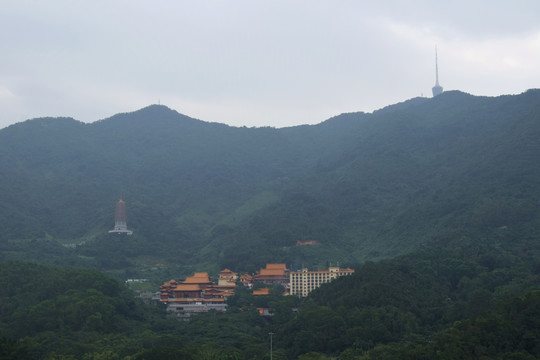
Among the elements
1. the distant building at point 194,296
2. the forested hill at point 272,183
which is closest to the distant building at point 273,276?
the forested hill at point 272,183

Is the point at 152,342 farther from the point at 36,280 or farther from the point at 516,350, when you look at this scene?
the point at 516,350

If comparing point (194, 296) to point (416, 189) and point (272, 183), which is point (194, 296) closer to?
point (416, 189)

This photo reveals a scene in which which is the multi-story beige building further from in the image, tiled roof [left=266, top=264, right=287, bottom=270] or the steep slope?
the steep slope

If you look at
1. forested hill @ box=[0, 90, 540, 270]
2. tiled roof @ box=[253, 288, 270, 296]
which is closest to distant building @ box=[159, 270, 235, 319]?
tiled roof @ box=[253, 288, 270, 296]

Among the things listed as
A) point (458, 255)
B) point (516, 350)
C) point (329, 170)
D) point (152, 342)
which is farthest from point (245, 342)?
point (329, 170)

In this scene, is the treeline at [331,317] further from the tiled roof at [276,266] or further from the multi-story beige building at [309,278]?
the tiled roof at [276,266]

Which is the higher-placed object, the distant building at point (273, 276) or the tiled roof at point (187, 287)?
the distant building at point (273, 276)
